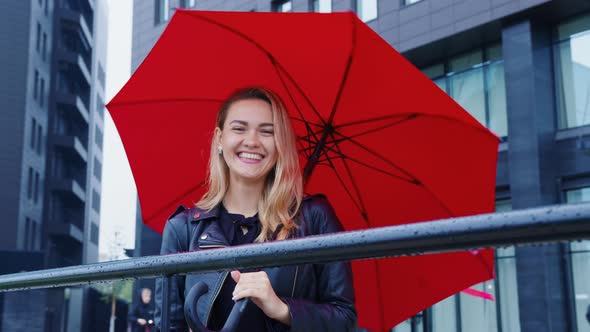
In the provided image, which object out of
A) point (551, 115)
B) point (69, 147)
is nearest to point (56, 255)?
point (69, 147)

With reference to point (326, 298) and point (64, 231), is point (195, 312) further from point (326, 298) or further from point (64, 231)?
point (64, 231)

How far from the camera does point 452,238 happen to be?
123 cm

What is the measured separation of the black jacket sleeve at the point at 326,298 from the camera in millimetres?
2246

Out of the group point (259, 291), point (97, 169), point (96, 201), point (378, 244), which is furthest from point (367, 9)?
point (96, 201)

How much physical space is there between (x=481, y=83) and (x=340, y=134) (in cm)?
1699

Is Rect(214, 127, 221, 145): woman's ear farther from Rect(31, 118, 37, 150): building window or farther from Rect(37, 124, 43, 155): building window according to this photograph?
Rect(37, 124, 43, 155): building window

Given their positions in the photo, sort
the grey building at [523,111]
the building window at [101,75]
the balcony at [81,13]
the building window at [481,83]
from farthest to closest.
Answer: the building window at [101,75] < the balcony at [81,13] < the building window at [481,83] < the grey building at [523,111]

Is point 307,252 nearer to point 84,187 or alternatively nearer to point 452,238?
point 452,238

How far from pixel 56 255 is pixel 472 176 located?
53.0m

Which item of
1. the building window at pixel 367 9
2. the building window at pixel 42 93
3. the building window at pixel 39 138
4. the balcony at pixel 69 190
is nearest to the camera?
the building window at pixel 367 9

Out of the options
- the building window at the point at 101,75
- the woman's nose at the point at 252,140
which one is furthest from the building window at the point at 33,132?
the woman's nose at the point at 252,140

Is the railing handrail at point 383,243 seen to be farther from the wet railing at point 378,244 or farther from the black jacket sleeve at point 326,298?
the black jacket sleeve at point 326,298

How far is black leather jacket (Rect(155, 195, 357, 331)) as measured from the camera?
2.27 metres

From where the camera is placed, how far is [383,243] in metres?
1.32
